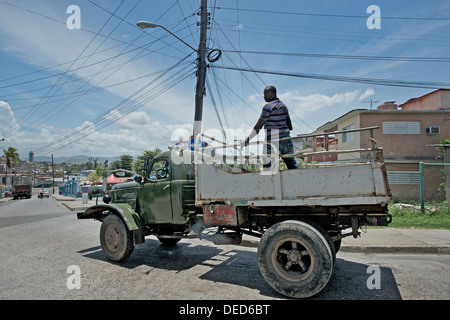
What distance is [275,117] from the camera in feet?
14.6

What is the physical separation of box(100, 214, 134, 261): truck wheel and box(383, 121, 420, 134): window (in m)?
16.4

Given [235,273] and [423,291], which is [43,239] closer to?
[235,273]

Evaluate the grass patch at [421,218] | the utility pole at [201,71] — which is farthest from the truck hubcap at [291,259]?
the utility pole at [201,71]

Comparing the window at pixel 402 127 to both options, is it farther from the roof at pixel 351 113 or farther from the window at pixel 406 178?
the window at pixel 406 178

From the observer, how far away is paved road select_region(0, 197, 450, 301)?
3588mm

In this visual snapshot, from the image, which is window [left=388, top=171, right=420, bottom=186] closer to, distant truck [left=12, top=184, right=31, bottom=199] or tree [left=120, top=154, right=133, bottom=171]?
distant truck [left=12, top=184, right=31, bottom=199]

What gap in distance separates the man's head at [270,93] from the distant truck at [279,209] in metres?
1.12

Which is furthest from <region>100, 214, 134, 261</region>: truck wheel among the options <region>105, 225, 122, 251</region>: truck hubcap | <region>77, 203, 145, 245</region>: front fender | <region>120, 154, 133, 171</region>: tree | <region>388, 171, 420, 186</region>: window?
<region>120, 154, 133, 171</region>: tree

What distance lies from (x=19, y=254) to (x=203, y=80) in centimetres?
858

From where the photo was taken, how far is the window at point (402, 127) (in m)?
16.3

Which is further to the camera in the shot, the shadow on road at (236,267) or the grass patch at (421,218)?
the grass patch at (421,218)

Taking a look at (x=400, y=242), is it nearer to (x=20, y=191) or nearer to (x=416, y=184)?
(x=416, y=184)

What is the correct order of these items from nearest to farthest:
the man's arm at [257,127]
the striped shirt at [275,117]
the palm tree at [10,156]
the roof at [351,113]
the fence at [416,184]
→ the man's arm at [257,127] < the striped shirt at [275,117] < the fence at [416,184] < the roof at [351,113] < the palm tree at [10,156]
